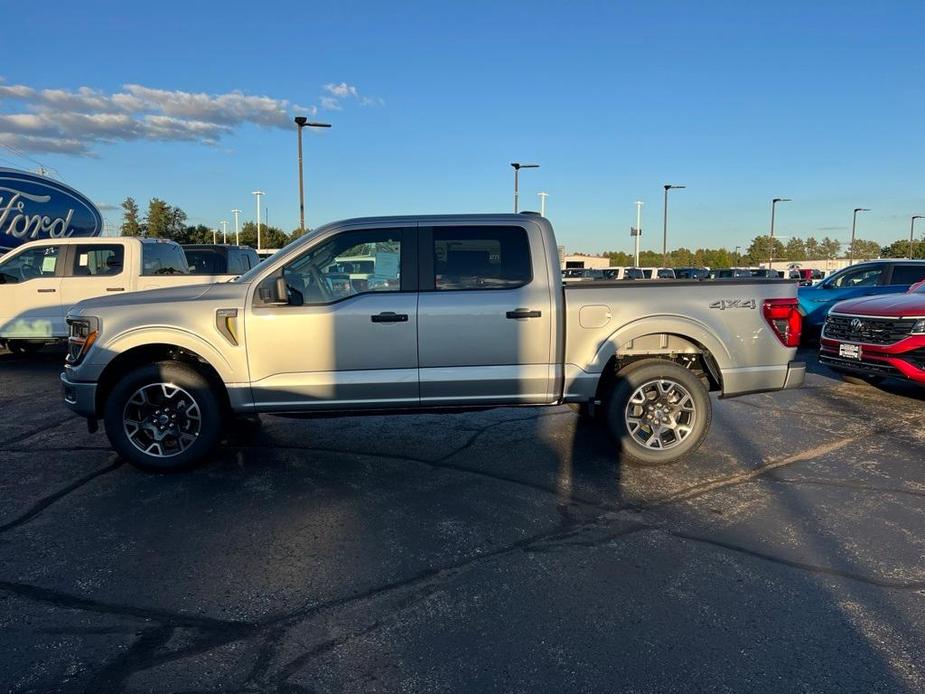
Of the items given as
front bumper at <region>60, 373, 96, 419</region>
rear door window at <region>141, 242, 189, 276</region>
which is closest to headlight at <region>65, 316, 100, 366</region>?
front bumper at <region>60, 373, 96, 419</region>

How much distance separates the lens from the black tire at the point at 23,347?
11562 mm

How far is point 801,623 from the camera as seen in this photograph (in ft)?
9.99

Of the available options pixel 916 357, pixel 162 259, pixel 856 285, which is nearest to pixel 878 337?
pixel 916 357

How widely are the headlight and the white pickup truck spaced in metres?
5.01

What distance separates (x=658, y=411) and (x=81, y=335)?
187 inches

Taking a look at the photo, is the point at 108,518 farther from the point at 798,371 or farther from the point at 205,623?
the point at 798,371

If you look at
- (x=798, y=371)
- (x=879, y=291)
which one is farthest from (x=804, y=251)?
(x=798, y=371)

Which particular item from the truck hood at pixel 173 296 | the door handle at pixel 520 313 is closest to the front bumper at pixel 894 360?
the door handle at pixel 520 313

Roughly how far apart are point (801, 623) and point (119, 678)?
305 centimetres

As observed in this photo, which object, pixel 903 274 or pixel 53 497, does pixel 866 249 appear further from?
pixel 53 497

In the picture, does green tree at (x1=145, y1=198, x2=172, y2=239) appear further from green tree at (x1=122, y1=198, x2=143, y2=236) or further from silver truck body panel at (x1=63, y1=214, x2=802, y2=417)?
silver truck body panel at (x1=63, y1=214, x2=802, y2=417)

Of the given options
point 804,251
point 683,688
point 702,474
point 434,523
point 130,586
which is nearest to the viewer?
point 683,688

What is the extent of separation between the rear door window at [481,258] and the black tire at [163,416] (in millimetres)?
2106

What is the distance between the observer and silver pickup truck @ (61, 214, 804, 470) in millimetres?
5074
